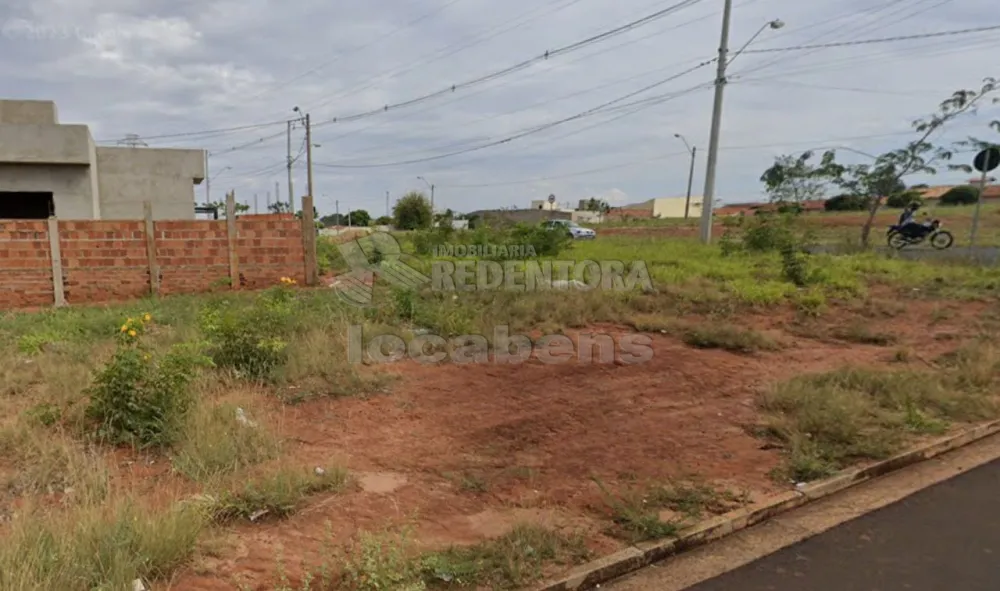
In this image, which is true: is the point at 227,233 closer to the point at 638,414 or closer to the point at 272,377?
the point at 272,377

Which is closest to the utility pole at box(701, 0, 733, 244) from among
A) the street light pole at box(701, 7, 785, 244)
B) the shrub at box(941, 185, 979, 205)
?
the street light pole at box(701, 7, 785, 244)

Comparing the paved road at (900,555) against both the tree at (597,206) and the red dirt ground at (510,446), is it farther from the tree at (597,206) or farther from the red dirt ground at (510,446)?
the tree at (597,206)

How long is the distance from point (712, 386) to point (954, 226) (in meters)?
25.1

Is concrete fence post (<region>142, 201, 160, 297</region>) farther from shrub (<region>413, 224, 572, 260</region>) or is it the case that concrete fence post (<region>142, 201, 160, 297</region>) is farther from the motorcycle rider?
the motorcycle rider

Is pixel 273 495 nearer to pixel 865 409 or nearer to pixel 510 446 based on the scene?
pixel 510 446

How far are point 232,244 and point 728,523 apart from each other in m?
9.77

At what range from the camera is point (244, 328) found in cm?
526

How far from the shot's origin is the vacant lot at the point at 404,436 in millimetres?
2504

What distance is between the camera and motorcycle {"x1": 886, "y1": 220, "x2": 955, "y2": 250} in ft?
50.2

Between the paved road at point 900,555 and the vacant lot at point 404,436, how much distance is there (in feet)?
1.38

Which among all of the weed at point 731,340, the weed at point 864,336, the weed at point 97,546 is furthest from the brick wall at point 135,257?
the weed at point 864,336

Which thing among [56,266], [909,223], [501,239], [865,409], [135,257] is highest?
[909,223]

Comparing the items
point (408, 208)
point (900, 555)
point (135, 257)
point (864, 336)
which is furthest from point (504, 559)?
point (408, 208)

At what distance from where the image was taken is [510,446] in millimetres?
3865
